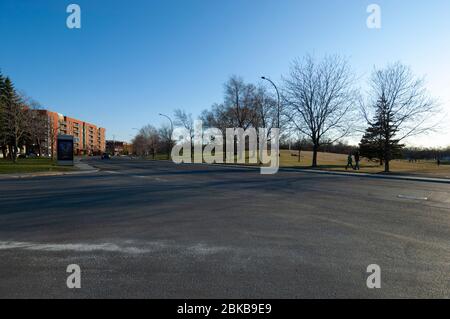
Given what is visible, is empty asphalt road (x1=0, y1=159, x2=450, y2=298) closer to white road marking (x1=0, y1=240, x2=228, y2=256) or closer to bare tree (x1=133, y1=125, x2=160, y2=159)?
white road marking (x1=0, y1=240, x2=228, y2=256)

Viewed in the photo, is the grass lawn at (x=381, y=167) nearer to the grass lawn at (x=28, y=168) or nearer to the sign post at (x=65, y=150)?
the sign post at (x=65, y=150)

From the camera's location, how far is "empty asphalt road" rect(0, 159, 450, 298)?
149 inches

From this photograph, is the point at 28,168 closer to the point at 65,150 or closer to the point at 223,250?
the point at 65,150

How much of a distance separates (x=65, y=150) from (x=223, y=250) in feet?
109

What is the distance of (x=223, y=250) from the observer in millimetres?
5250

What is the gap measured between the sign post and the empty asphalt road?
83.1 feet

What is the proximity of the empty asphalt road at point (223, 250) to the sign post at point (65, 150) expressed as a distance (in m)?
25.3

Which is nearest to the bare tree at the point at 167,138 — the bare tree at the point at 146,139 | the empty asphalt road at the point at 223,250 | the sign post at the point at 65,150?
the bare tree at the point at 146,139

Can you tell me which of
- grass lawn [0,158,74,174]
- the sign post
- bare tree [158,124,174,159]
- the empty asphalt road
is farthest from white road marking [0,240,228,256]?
bare tree [158,124,174,159]

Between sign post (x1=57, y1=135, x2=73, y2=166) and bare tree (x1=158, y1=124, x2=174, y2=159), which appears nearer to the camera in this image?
sign post (x1=57, y1=135, x2=73, y2=166)

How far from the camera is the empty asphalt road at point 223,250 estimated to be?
3777 millimetres

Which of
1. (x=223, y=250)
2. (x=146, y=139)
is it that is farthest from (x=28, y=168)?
(x=146, y=139)

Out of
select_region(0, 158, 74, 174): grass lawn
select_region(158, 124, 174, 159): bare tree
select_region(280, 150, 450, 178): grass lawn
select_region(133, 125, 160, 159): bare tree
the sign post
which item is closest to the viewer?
select_region(0, 158, 74, 174): grass lawn

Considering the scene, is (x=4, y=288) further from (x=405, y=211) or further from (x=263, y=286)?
(x=405, y=211)
